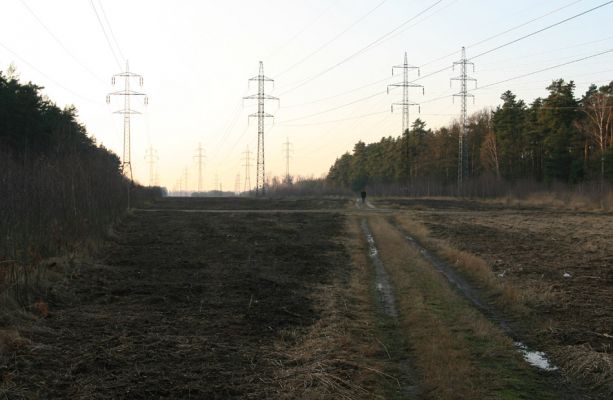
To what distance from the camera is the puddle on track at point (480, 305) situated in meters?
6.84

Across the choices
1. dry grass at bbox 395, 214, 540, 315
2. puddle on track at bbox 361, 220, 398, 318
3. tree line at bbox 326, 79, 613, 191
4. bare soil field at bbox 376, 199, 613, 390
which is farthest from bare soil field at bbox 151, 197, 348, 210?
dry grass at bbox 395, 214, 540, 315

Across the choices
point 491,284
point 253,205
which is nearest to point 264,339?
point 491,284

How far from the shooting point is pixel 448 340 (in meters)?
7.61

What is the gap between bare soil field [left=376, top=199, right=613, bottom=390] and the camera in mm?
7469

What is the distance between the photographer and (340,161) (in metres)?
177

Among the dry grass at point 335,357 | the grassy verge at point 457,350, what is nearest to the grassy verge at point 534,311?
the grassy verge at point 457,350

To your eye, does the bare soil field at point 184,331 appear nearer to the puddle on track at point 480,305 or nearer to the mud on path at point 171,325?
the mud on path at point 171,325

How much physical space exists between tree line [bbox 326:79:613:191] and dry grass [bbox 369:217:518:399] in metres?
52.2

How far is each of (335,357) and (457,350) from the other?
1.66 m

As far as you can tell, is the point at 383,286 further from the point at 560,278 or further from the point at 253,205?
the point at 253,205

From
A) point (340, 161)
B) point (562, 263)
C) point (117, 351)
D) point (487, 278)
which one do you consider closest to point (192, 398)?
point (117, 351)

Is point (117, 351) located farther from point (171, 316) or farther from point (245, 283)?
point (245, 283)

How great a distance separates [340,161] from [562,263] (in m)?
162

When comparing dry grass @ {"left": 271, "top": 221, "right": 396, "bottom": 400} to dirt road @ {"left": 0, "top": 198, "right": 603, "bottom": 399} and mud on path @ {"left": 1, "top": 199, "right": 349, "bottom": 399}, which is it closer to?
dirt road @ {"left": 0, "top": 198, "right": 603, "bottom": 399}
